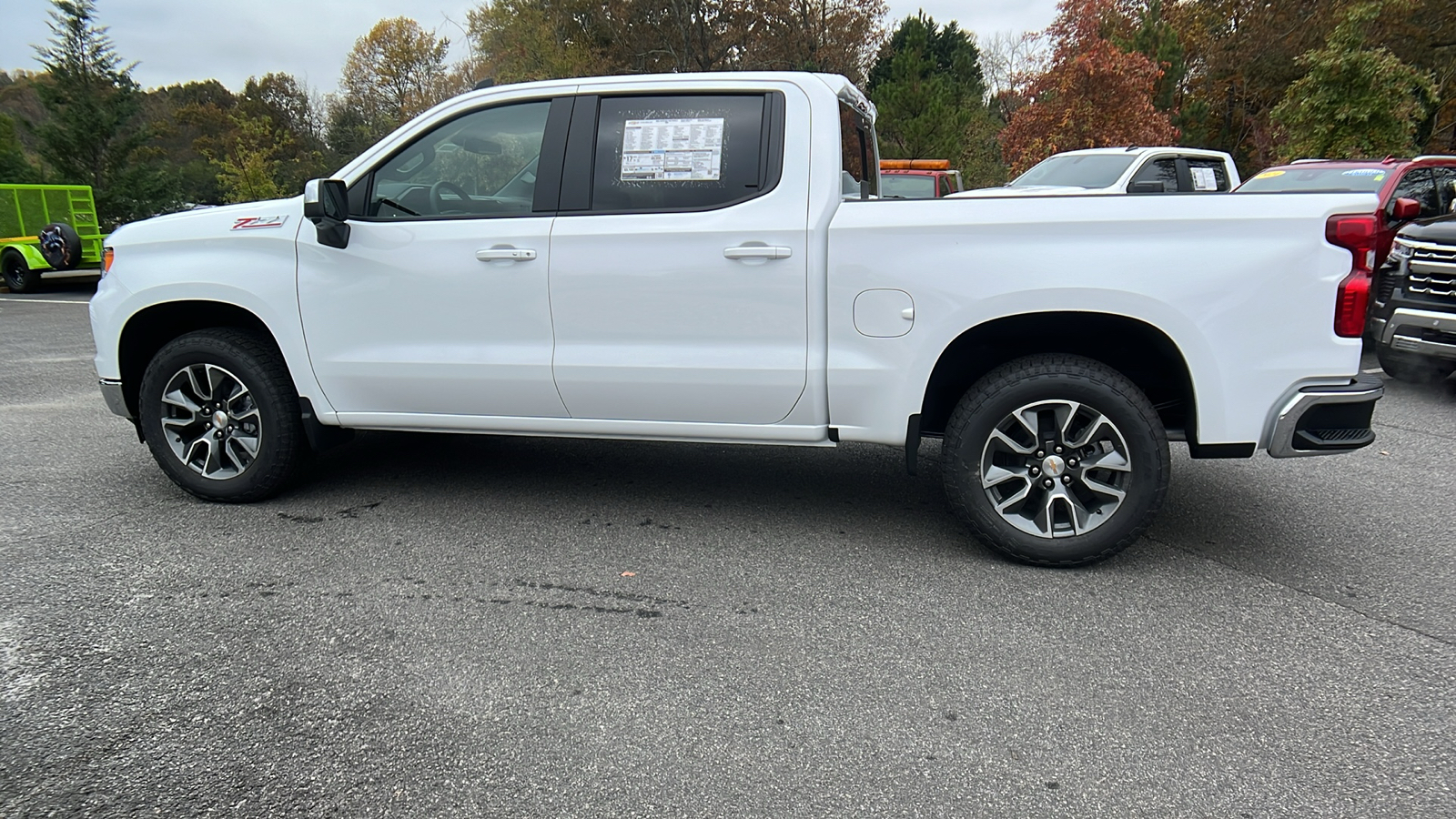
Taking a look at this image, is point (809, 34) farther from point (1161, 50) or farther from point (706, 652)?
point (706, 652)

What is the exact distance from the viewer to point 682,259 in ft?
12.6

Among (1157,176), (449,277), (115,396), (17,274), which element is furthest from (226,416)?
(17,274)

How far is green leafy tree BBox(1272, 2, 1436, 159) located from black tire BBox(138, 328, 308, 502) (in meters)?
18.6

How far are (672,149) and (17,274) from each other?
16866 mm

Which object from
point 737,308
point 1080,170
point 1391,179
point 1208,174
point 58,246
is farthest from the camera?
point 58,246

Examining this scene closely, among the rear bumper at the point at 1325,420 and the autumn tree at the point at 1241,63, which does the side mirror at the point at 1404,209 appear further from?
the autumn tree at the point at 1241,63

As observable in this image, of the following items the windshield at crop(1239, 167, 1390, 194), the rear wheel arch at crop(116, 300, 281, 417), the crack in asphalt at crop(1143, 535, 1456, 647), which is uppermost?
the windshield at crop(1239, 167, 1390, 194)

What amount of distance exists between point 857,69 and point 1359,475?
106ft

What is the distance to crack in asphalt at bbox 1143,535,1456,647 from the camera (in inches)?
126

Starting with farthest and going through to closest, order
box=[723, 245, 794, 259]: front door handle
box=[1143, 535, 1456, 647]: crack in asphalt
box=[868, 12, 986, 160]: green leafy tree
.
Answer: box=[868, 12, 986, 160]: green leafy tree, box=[723, 245, 794, 259]: front door handle, box=[1143, 535, 1456, 647]: crack in asphalt

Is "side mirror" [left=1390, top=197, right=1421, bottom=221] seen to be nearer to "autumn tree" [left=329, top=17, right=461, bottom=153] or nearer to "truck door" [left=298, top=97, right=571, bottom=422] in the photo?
"truck door" [left=298, top=97, right=571, bottom=422]

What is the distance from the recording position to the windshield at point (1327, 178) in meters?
8.58

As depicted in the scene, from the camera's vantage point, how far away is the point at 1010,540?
374 centimetres

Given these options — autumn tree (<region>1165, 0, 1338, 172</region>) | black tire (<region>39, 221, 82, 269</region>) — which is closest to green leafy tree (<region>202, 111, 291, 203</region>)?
black tire (<region>39, 221, 82, 269</region>)
